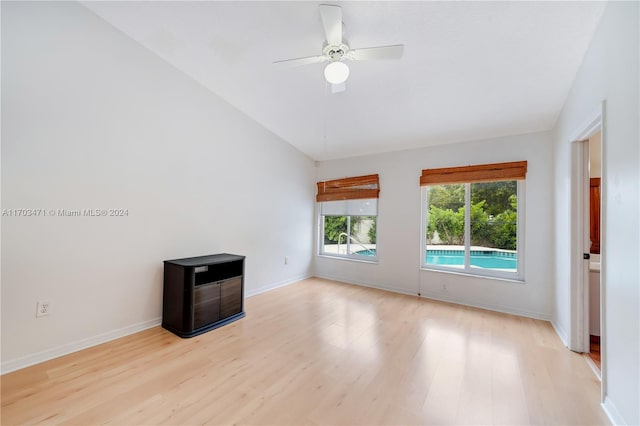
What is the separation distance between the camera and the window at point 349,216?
4.55 m

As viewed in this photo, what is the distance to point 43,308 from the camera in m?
2.16

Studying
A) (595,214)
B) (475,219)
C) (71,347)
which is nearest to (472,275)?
(475,219)

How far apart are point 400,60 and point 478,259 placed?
279 cm

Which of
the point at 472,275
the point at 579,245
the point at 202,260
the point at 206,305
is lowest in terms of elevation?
the point at 206,305

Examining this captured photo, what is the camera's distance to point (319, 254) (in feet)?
17.0

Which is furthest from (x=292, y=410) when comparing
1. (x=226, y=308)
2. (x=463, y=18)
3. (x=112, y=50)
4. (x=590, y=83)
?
(x=112, y=50)

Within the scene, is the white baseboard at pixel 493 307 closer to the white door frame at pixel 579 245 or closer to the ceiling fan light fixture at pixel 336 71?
the white door frame at pixel 579 245

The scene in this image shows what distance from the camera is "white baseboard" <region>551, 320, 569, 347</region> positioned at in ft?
8.19

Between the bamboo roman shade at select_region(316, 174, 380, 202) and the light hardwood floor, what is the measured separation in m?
2.21

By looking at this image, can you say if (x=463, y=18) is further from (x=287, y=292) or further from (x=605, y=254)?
(x=287, y=292)

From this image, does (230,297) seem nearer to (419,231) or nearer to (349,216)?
(349,216)

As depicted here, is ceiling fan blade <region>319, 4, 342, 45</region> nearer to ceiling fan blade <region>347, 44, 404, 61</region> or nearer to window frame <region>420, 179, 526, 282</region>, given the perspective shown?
ceiling fan blade <region>347, 44, 404, 61</region>

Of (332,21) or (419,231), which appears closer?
(332,21)

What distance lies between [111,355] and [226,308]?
1.05 metres
